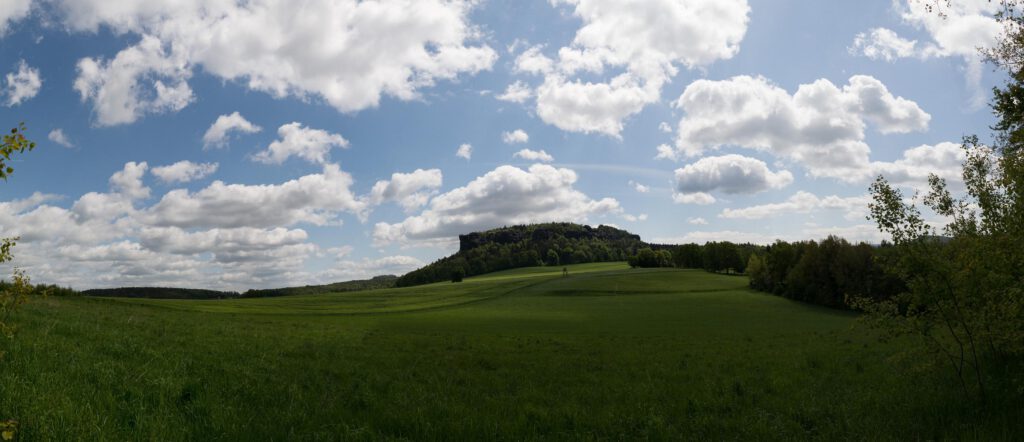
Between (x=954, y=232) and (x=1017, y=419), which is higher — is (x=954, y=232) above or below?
above

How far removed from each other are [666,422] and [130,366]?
11.8 meters

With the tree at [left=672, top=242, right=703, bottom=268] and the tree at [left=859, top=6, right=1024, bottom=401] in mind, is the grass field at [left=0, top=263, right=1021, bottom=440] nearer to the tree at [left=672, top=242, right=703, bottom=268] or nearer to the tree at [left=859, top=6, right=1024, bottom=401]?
the tree at [left=859, top=6, right=1024, bottom=401]

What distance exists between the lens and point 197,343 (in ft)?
61.7

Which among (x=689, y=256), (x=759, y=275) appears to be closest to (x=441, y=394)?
(x=759, y=275)

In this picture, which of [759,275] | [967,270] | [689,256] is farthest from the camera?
[689,256]

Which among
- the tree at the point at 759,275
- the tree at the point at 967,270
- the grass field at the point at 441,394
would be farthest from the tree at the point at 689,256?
the tree at the point at 967,270

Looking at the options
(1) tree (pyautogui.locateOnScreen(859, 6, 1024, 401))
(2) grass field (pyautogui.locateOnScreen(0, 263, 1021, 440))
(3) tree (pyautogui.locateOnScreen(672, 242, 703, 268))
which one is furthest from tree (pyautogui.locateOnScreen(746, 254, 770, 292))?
(1) tree (pyautogui.locateOnScreen(859, 6, 1024, 401))

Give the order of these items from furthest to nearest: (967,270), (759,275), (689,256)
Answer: (689,256) < (759,275) < (967,270)

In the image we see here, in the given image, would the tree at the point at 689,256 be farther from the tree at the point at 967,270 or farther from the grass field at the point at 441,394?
the tree at the point at 967,270

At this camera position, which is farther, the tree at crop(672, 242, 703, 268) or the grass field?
the tree at crop(672, 242, 703, 268)

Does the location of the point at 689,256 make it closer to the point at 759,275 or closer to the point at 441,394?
the point at 759,275

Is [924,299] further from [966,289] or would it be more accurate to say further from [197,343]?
[197,343]

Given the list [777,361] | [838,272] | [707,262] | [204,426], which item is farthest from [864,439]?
[707,262]

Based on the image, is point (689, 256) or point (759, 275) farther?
point (689, 256)
